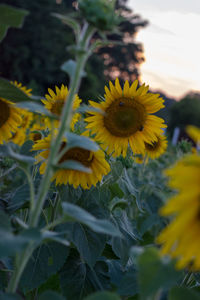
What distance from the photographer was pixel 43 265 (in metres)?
1.05

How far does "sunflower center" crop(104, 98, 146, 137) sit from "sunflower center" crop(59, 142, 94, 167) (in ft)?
1.06

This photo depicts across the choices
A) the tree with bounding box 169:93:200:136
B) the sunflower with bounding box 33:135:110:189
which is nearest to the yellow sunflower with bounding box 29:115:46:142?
the sunflower with bounding box 33:135:110:189

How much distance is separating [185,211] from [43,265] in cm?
66

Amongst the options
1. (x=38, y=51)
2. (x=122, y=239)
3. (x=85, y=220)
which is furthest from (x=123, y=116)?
(x=38, y=51)

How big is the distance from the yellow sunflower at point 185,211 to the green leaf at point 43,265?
0.59m

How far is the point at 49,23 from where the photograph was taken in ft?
60.2

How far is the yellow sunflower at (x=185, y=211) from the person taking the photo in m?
0.47

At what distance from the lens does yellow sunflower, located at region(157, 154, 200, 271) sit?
0.47 m

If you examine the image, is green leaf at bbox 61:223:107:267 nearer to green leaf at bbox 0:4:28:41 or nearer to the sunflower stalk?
the sunflower stalk

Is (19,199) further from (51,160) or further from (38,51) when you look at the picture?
(38,51)

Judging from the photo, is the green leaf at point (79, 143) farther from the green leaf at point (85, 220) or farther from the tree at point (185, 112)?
the tree at point (185, 112)

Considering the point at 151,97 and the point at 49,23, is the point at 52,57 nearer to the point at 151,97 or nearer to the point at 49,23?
the point at 49,23

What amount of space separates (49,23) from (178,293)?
1887 cm

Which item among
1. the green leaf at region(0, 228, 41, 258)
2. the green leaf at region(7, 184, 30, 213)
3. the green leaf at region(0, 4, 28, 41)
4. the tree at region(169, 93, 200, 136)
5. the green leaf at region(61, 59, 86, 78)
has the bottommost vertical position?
the green leaf at region(7, 184, 30, 213)
